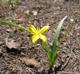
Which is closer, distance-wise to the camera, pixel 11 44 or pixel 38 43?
pixel 11 44

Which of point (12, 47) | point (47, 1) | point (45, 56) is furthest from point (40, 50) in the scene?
point (47, 1)

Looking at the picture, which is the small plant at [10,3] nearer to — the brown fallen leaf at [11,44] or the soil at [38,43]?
Result: the soil at [38,43]

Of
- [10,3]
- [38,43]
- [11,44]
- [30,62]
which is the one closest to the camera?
[30,62]

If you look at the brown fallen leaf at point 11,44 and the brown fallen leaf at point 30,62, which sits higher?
the brown fallen leaf at point 11,44

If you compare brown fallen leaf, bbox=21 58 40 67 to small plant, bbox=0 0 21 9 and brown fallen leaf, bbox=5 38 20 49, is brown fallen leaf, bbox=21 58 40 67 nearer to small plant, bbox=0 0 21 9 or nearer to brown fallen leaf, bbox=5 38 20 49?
brown fallen leaf, bbox=5 38 20 49

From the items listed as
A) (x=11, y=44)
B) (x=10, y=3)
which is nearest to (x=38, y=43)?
(x=11, y=44)

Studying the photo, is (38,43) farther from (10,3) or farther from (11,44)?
(10,3)

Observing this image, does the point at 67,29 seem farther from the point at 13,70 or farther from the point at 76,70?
the point at 13,70

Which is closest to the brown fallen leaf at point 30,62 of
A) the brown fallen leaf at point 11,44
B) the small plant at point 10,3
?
the brown fallen leaf at point 11,44

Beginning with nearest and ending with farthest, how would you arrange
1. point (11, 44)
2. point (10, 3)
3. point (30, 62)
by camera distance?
point (30, 62), point (11, 44), point (10, 3)
